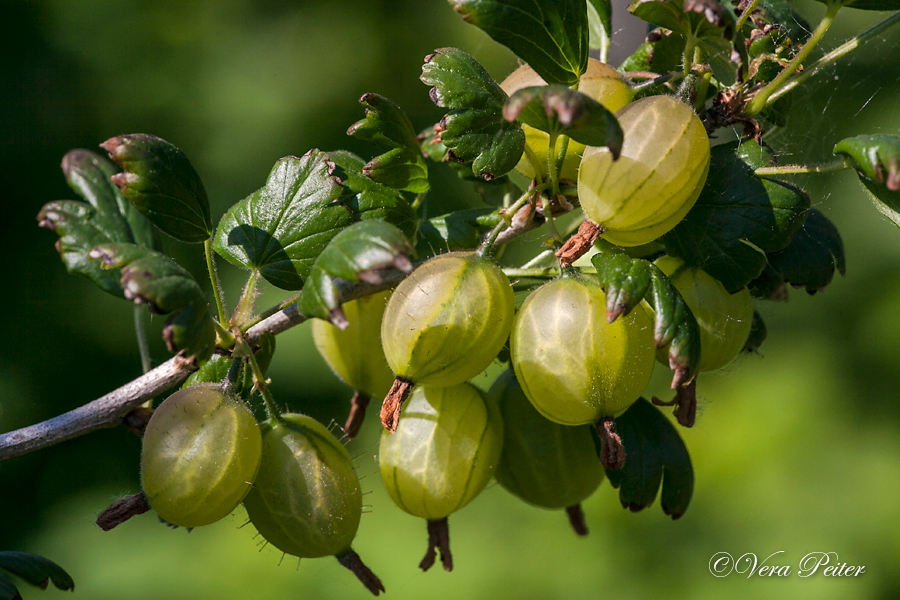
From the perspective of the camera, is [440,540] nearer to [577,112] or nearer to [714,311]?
[714,311]

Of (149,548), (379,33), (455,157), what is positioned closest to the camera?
(455,157)

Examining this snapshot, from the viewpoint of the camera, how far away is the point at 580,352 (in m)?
0.62

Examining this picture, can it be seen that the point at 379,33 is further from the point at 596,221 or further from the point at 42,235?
the point at 596,221

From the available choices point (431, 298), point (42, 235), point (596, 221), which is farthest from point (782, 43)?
point (42, 235)

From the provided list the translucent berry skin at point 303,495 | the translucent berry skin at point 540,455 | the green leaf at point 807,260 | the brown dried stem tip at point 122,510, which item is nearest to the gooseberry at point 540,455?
the translucent berry skin at point 540,455

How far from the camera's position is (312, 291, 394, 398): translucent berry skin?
0.83m

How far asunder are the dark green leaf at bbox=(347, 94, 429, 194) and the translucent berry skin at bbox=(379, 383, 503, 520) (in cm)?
26

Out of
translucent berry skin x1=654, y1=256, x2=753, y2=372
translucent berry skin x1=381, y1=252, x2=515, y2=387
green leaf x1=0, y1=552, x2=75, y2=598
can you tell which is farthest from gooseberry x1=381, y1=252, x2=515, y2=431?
green leaf x1=0, y1=552, x2=75, y2=598

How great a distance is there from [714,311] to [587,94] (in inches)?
10.9

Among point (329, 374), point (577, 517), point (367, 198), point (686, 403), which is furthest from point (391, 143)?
point (329, 374)

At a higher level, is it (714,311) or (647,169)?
(647,169)

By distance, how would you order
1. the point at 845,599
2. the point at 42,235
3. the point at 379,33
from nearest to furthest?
1. the point at 845,599
2. the point at 42,235
3. the point at 379,33

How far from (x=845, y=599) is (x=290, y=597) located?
57.8 inches

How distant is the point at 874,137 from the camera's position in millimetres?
578
